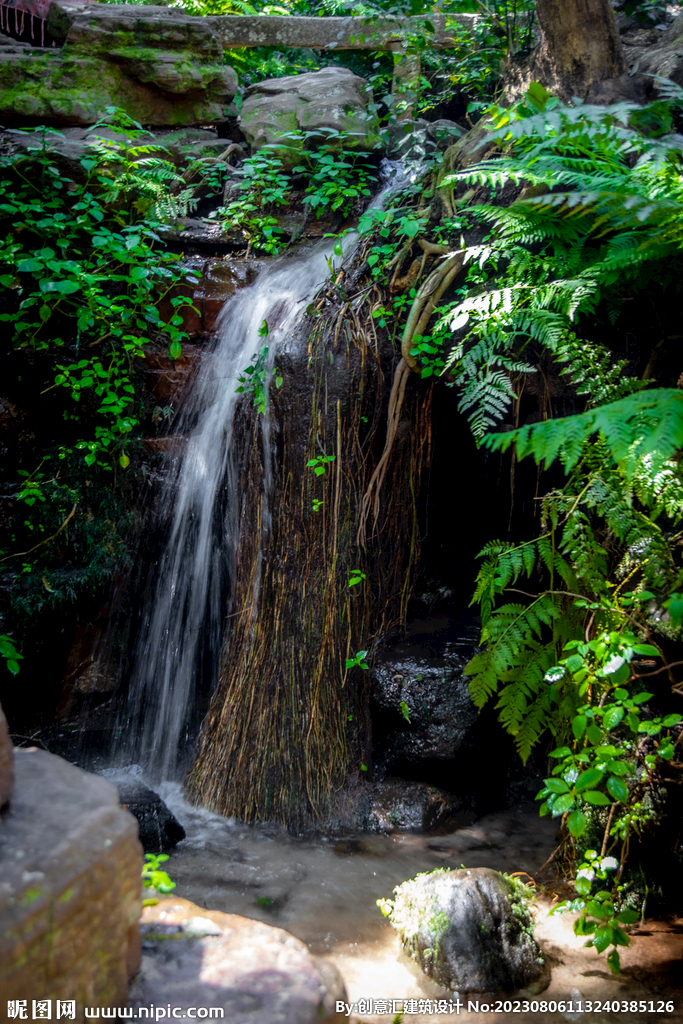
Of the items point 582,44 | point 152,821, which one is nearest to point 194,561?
point 152,821

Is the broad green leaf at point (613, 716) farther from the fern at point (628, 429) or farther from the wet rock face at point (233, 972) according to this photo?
the wet rock face at point (233, 972)

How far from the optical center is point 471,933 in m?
2.45

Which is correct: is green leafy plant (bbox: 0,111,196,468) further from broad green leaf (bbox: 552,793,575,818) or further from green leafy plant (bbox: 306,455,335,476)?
broad green leaf (bbox: 552,793,575,818)

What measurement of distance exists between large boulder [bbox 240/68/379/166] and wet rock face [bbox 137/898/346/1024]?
512cm

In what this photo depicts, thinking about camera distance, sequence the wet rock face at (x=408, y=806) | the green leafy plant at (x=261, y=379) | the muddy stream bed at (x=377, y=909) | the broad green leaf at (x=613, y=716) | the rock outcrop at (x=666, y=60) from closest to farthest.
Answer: the broad green leaf at (x=613, y=716)
the muddy stream bed at (x=377, y=909)
the wet rock face at (x=408, y=806)
the rock outcrop at (x=666, y=60)
the green leafy plant at (x=261, y=379)

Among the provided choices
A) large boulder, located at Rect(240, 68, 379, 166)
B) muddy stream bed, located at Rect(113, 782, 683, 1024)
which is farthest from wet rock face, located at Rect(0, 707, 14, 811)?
large boulder, located at Rect(240, 68, 379, 166)

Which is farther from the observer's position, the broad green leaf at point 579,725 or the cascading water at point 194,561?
the cascading water at point 194,561

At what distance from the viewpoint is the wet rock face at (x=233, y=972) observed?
1327mm

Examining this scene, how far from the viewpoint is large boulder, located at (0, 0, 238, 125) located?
516 cm

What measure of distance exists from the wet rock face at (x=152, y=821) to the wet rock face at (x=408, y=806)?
1038 mm

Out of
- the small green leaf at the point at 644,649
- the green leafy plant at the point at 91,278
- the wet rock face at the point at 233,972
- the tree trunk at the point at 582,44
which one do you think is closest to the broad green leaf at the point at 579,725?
the small green leaf at the point at 644,649

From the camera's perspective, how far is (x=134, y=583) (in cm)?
437

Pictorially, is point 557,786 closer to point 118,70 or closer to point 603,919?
point 603,919

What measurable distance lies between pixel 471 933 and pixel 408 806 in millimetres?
1212
